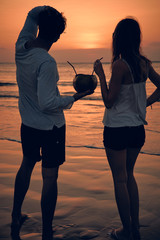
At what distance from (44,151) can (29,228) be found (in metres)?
0.91

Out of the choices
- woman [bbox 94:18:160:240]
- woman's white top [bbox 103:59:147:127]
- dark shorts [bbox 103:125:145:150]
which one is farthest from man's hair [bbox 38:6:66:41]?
dark shorts [bbox 103:125:145:150]

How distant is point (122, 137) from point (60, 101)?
589 mm

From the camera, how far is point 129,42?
239cm

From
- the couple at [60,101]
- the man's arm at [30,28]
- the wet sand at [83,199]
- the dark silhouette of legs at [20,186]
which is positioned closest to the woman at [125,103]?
the couple at [60,101]

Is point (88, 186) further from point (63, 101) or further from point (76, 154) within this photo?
point (63, 101)

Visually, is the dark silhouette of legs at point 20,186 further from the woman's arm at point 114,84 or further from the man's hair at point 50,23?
the man's hair at point 50,23

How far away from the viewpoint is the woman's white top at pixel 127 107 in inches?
95.6

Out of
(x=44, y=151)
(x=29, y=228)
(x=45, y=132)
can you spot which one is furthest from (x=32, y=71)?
(x=29, y=228)

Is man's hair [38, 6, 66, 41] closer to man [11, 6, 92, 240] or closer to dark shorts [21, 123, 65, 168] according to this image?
man [11, 6, 92, 240]

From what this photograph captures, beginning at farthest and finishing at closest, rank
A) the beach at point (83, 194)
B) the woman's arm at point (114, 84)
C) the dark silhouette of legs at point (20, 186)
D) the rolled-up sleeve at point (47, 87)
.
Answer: the beach at point (83, 194), the dark silhouette of legs at point (20, 186), the woman's arm at point (114, 84), the rolled-up sleeve at point (47, 87)

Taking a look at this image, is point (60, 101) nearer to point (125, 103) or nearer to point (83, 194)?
point (125, 103)

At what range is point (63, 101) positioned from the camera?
7.66ft

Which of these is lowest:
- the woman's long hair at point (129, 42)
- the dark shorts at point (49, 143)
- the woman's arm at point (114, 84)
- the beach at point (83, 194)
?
the beach at point (83, 194)

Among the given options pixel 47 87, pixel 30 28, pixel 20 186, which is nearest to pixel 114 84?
pixel 47 87
